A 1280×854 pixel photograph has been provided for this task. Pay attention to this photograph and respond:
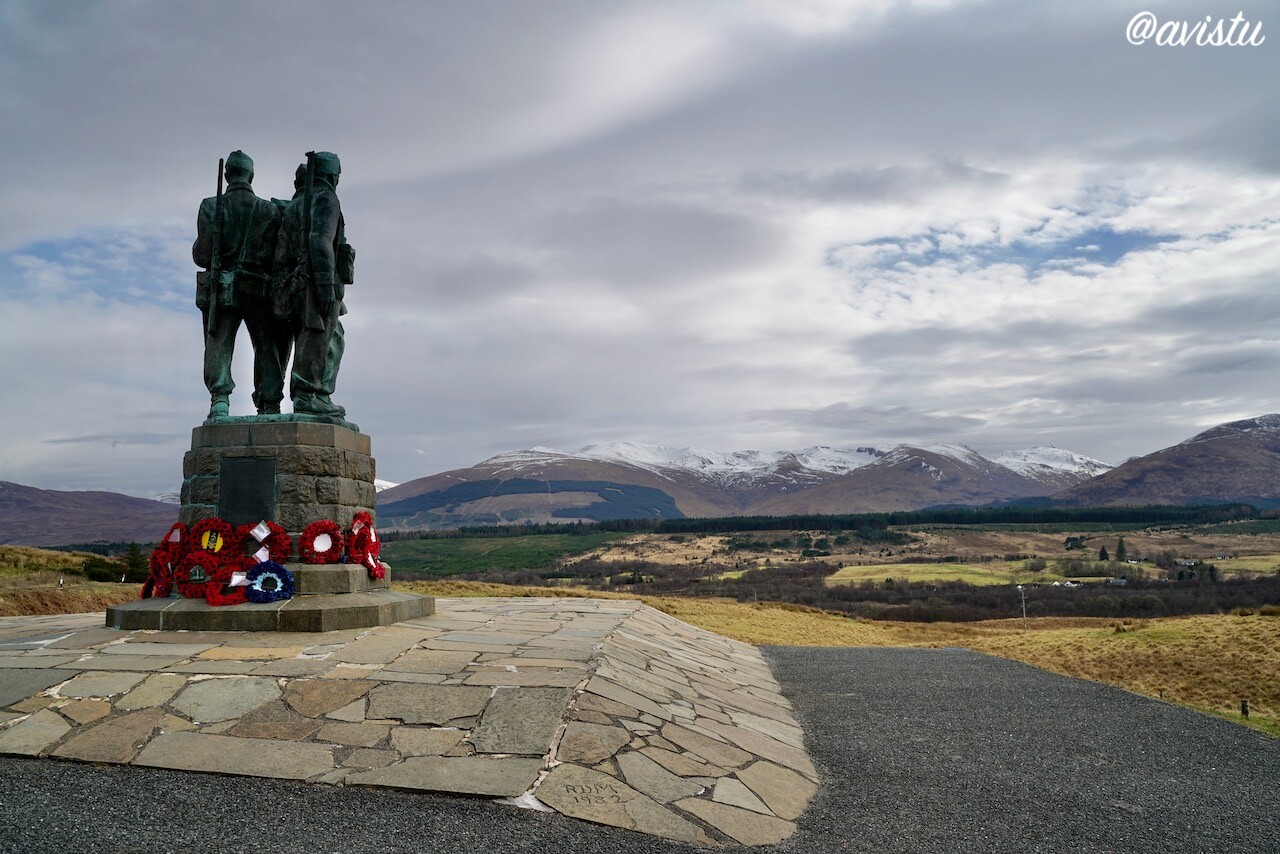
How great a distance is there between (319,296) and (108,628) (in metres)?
4.81

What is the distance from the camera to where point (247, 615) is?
9.07 m

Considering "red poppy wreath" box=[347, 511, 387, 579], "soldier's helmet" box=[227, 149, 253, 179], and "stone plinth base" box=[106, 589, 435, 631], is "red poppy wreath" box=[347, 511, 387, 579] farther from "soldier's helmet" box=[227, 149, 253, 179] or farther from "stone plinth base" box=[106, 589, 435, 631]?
"soldier's helmet" box=[227, 149, 253, 179]

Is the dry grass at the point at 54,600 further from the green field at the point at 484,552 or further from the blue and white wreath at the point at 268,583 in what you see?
the green field at the point at 484,552

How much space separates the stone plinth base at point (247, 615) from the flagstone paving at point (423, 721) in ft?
0.54

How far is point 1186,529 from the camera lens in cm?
13275

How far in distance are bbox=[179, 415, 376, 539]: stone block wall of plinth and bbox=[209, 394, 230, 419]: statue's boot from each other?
0.27 metres

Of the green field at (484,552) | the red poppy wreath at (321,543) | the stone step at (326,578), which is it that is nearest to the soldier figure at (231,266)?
the red poppy wreath at (321,543)

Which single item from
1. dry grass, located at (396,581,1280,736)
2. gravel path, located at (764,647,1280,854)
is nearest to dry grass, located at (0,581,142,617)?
dry grass, located at (396,581,1280,736)

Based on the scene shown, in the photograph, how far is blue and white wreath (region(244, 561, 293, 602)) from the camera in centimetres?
933

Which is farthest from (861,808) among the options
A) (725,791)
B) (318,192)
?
(318,192)

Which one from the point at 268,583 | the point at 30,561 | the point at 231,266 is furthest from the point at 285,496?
the point at 30,561

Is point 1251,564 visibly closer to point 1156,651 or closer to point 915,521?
point 915,521

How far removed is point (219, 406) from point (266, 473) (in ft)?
5.21

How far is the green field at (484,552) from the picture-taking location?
94875mm
